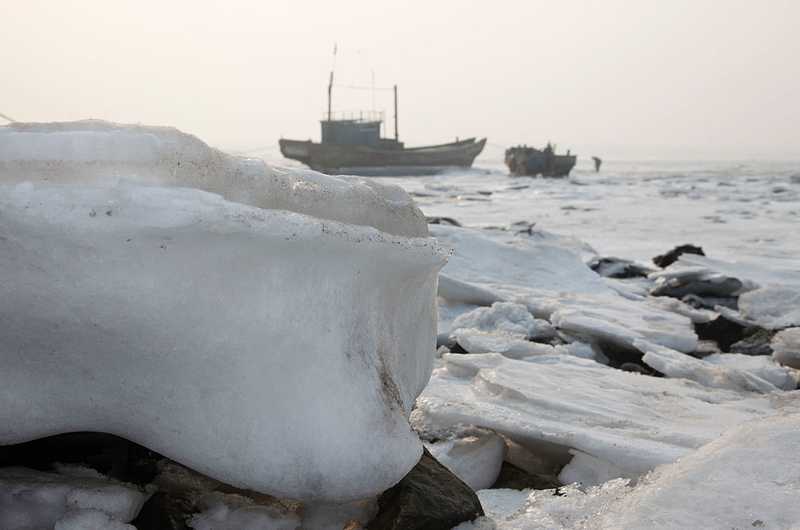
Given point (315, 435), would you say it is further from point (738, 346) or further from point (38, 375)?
point (738, 346)

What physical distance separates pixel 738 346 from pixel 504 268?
2.32 m

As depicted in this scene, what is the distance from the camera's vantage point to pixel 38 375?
1.48 m

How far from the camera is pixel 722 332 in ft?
15.3

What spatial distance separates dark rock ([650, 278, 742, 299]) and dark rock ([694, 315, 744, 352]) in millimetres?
1105

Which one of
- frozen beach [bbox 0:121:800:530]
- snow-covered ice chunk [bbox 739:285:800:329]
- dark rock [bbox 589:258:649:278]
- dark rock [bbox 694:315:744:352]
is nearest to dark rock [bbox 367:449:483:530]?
frozen beach [bbox 0:121:800:530]

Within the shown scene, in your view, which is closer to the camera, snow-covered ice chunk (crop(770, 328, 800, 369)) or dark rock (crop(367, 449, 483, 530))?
dark rock (crop(367, 449, 483, 530))

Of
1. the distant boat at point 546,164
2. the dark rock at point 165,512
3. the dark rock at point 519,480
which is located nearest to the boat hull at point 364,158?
the distant boat at point 546,164

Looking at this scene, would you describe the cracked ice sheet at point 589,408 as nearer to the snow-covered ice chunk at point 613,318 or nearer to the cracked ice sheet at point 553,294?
the snow-covered ice chunk at point 613,318

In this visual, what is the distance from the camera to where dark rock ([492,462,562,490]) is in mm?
2240

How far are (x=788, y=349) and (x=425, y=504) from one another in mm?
3240

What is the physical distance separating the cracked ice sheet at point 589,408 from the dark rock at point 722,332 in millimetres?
1339

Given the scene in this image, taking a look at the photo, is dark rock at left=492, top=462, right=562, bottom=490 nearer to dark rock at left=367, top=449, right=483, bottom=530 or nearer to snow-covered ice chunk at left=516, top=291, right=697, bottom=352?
dark rock at left=367, top=449, right=483, bottom=530

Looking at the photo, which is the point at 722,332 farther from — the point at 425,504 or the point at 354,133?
the point at 354,133

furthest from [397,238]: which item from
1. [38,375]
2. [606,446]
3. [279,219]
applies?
[606,446]
